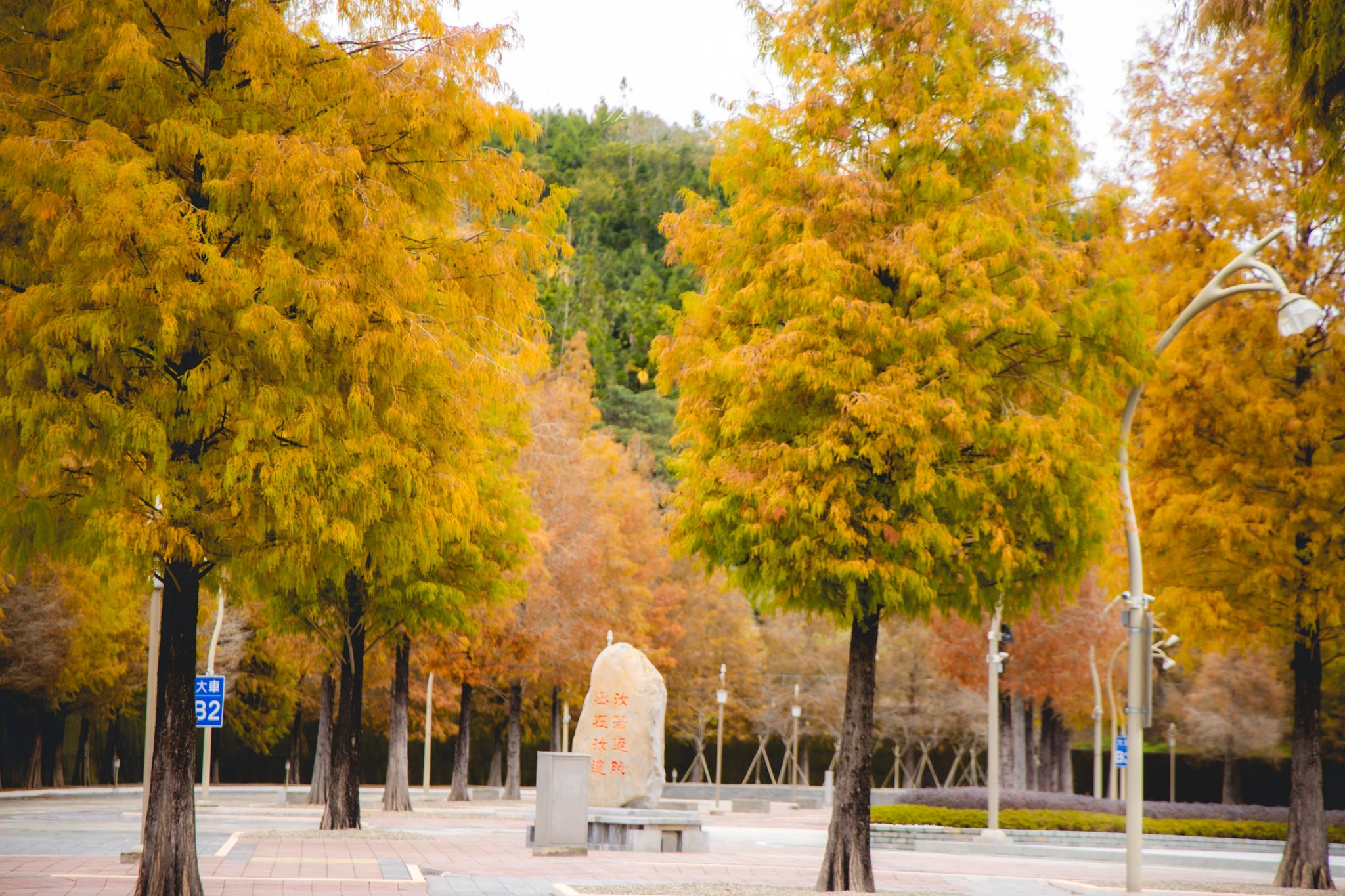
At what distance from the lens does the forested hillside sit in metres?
69.1

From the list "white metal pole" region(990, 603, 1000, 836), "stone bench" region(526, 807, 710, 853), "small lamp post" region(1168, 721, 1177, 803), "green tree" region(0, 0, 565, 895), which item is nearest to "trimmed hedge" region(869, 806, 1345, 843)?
"white metal pole" region(990, 603, 1000, 836)

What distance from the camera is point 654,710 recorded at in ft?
76.7

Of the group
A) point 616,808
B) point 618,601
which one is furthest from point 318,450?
point 618,601

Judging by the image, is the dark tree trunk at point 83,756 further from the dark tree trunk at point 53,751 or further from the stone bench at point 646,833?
the stone bench at point 646,833

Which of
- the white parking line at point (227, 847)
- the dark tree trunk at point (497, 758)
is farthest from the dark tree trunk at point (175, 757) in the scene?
the dark tree trunk at point (497, 758)

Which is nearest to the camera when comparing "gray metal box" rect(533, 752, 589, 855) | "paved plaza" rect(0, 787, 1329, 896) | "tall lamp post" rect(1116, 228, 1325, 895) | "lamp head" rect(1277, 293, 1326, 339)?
"lamp head" rect(1277, 293, 1326, 339)

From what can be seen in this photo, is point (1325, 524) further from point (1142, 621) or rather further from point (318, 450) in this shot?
point (318, 450)

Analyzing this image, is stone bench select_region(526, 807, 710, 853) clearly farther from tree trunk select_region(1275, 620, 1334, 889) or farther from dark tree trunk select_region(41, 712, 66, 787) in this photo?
dark tree trunk select_region(41, 712, 66, 787)

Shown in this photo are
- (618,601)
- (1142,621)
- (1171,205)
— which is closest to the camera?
(1142,621)

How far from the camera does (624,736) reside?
23016 mm

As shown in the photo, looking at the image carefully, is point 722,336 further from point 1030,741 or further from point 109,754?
point 109,754

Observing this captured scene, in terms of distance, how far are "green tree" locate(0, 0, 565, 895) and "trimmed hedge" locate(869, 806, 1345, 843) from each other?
17968mm

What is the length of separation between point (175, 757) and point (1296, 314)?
420 inches

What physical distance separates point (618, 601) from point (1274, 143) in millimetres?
26112
